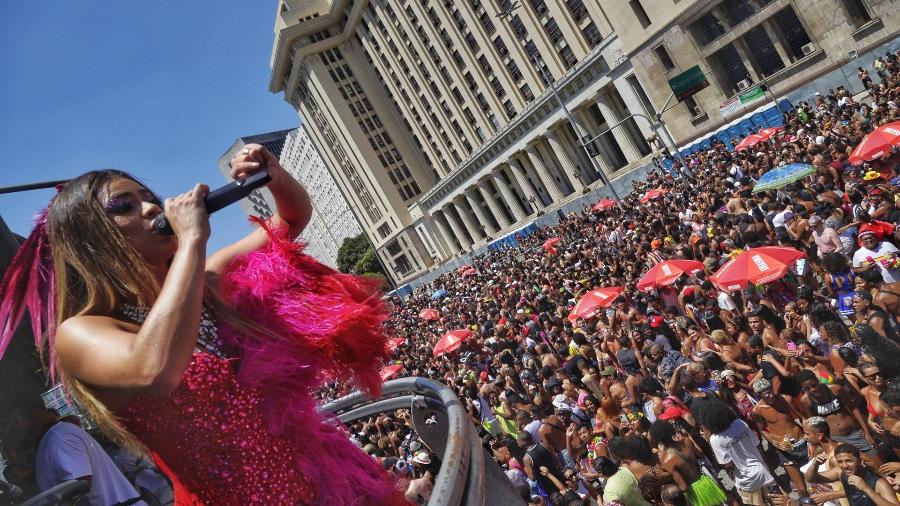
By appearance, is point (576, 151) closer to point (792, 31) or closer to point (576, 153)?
point (576, 153)

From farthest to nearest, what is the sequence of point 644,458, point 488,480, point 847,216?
1. point 847,216
2. point 644,458
3. point 488,480

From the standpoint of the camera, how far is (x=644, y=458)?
6473 mm

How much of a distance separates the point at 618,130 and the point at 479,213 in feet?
85.2

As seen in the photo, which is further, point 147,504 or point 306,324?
point 147,504

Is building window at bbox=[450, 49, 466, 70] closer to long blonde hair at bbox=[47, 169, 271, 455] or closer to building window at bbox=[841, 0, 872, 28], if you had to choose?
building window at bbox=[841, 0, 872, 28]

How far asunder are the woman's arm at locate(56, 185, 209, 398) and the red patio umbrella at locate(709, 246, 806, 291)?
10.2m

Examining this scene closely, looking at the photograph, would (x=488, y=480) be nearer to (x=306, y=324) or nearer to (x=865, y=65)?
(x=306, y=324)

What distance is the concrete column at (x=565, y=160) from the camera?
56.0 meters

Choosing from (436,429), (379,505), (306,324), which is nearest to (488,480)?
(379,505)

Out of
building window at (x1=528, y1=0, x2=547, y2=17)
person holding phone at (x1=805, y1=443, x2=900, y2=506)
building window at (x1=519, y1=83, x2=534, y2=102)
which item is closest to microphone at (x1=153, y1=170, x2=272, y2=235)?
person holding phone at (x1=805, y1=443, x2=900, y2=506)

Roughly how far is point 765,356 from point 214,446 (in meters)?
7.52

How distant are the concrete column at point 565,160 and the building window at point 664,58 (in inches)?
628

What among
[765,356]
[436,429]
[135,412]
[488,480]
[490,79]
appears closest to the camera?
[135,412]

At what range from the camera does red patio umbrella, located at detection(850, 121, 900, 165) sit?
40.6 ft
